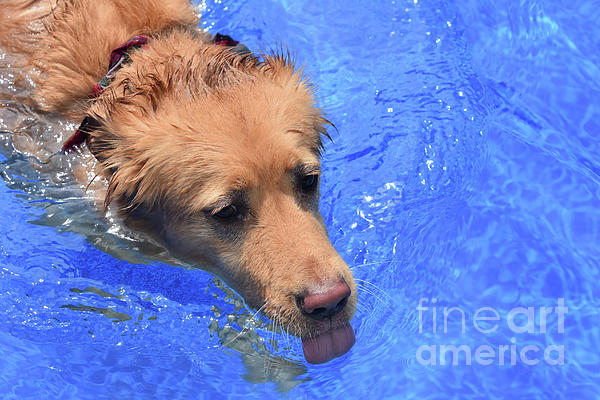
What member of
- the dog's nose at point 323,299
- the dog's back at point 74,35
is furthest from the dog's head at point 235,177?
the dog's back at point 74,35

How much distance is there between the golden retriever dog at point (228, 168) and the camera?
12.9 feet

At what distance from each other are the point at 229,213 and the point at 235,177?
251 mm

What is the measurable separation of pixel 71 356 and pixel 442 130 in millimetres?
3599

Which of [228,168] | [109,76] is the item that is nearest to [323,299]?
[228,168]

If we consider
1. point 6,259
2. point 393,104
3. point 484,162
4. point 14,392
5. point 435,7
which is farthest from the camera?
point 435,7

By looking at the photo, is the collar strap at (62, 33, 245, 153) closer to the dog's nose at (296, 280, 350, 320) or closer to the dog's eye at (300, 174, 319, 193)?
the dog's eye at (300, 174, 319, 193)

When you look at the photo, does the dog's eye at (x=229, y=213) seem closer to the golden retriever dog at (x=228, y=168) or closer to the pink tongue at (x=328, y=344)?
the golden retriever dog at (x=228, y=168)

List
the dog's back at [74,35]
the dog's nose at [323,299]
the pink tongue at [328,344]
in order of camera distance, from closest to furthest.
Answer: the dog's nose at [323,299], the pink tongue at [328,344], the dog's back at [74,35]

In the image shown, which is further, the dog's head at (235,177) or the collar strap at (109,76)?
the collar strap at (109,76)

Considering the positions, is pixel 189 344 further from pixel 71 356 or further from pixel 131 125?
pixel 131 125

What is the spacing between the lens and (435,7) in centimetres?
751

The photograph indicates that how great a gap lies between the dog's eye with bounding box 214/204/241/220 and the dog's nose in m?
0.62

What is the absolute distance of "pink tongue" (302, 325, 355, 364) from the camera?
159 inches

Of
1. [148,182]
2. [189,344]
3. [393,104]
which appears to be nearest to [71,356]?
[189,344]
